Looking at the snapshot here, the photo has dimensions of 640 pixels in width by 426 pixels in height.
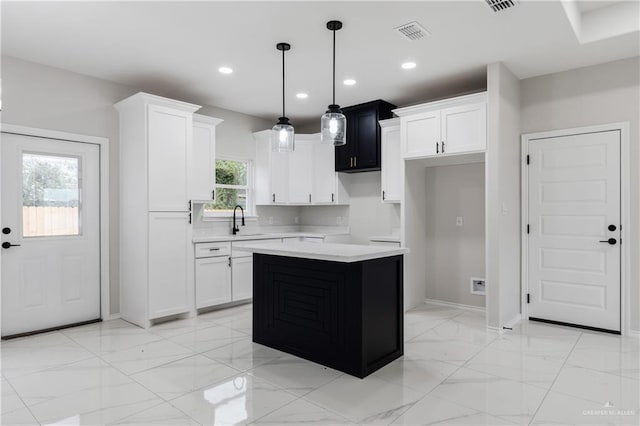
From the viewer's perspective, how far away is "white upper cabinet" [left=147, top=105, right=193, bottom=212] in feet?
13.9

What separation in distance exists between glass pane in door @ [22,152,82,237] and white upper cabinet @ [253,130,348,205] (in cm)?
250

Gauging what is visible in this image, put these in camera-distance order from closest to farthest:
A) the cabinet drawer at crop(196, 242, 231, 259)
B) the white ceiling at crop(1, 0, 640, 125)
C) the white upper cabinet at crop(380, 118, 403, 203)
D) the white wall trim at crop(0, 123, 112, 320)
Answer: the white ceiling at crop(1, 0, 640, 125), the white wall trim at crop(0, 123, 112, 320), the cabinet drawer at crop(196, 242, 231, 259), the white upper cabinet at crop(380, 118, 403, 203)

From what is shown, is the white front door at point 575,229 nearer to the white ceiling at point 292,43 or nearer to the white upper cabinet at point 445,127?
the white upper cabinet at point 445,127

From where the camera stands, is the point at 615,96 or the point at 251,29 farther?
the point at 615,96

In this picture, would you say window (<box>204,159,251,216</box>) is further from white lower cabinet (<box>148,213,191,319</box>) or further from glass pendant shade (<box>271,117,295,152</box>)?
glass pendant shade (<box>271,117,295,152</box>)

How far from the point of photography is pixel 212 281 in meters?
4.88

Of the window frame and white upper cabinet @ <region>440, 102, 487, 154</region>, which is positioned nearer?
white upper cabinet @ <region>440, 102, 487, 154</region>

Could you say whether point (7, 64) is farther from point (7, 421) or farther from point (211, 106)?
point (7, 421)

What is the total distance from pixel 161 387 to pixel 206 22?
2.80 metres

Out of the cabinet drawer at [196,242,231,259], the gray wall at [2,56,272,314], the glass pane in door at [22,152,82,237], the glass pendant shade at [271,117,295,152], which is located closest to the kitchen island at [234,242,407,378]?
the glass pendant shade at [271,117,295,152]

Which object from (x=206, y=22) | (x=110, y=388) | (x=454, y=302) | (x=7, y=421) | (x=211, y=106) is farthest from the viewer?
(x=211, y=106)

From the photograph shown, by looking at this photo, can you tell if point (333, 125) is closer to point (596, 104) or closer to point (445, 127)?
point (445, 127)

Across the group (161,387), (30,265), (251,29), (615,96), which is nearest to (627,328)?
(615,96)

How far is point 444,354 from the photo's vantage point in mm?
3391
